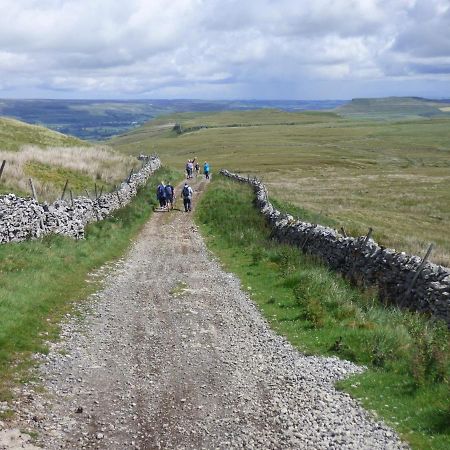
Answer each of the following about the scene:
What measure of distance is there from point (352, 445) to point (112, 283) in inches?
472

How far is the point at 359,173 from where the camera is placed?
9156cm

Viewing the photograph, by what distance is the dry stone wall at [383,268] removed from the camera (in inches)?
655

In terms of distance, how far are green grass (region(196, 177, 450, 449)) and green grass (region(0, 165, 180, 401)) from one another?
5757 millimetres

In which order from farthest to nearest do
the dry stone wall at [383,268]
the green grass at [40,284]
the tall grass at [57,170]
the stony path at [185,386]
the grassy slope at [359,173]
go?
1. the grassy slope at [359,173]
2. the tall grass at [57,170]
3. the dry stone wall at [383,268]
4. the green grass at [40,284]
5. the stony path at [185,386]

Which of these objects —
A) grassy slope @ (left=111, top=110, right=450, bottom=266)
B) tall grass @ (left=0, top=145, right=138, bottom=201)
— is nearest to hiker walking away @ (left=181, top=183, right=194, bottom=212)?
tall grass @ (left=0, top=145, right=138, bottom=201)

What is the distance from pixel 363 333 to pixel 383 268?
610 centimetres

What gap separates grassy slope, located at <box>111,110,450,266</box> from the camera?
149ft

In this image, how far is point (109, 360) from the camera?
40.7 ft

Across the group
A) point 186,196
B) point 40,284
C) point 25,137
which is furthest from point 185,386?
point 25,137

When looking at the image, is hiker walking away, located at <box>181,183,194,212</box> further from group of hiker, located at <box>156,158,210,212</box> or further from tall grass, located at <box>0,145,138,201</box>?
tall grass, located at <box>0,145,138,201</box>

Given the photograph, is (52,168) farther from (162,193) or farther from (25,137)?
(25,137)

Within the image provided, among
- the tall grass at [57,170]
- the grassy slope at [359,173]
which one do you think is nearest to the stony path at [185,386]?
the tall grass at [57,170]

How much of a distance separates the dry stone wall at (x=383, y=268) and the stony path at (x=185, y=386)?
5278 mm

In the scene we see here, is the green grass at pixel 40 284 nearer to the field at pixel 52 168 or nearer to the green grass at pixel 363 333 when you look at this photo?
the green grass at pixel 363 333
